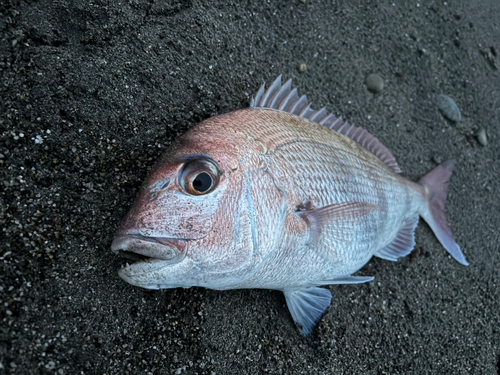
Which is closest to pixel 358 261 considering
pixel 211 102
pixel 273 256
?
pixel 273 256

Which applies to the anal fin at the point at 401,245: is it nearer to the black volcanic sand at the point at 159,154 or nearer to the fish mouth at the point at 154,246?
the black volcanic sand at the point at 159,154

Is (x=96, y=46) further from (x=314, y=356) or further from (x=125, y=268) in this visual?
(x=314, y=356)

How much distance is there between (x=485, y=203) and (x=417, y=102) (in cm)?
105

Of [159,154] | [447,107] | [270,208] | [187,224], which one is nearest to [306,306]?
[270,208]

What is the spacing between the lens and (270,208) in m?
1.36

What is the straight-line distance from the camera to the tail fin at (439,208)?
2473mm

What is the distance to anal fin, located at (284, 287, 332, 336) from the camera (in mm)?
1861

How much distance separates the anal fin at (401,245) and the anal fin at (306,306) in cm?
56

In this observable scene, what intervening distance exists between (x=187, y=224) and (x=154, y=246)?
0.13m

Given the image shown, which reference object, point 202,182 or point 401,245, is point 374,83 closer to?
point 401,245

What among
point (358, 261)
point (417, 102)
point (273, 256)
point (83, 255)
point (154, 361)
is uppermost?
point (417, 102)

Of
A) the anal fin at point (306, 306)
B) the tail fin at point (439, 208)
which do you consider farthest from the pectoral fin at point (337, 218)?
the tail fin at point (439, 208)

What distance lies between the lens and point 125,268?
49.7 inches

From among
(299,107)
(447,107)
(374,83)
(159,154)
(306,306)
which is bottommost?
(306,306)
